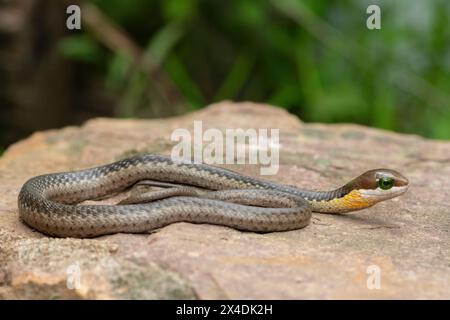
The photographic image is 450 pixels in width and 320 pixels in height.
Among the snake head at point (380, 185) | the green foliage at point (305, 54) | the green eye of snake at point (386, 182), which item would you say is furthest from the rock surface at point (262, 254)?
the green foliage at point (305, 54)

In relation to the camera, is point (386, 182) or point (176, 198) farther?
point (386, 182)

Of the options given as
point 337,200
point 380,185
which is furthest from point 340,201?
point 380,185

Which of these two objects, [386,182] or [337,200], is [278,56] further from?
[386,182]

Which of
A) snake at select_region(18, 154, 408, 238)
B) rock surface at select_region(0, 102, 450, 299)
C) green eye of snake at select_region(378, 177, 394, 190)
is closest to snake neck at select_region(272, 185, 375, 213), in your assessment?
snake at select_region(18, 154, 408, 238)

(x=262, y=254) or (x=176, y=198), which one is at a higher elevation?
(x=176, y=198)

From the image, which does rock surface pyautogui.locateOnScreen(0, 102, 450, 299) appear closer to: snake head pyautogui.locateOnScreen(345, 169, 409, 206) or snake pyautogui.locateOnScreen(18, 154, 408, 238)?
snake pyautogui.locateOnScreen(18, 154, 408, 238)

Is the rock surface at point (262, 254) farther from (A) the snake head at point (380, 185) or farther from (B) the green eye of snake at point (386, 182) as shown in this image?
(B) the green eye of snake at point (386, 182)
